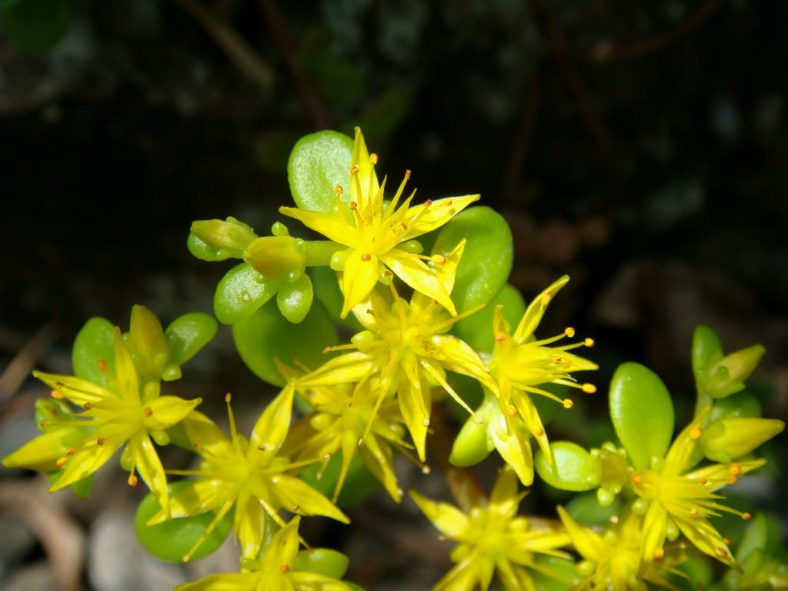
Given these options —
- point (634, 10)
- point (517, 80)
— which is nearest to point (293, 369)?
point (517, 80)

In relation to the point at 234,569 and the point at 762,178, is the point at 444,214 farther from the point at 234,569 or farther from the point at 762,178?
the point at 762,178

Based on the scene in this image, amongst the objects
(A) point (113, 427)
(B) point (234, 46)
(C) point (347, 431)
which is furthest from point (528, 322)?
(B) point (234, 46)

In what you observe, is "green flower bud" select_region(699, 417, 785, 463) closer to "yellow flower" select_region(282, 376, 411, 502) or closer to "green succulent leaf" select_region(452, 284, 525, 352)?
"green succulent leaf" select_region(452, 284, 525, 352)

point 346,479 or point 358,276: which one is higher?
point 358,276

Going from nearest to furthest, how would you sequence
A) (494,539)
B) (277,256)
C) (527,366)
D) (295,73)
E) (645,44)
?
(277,256) < (527,366) < (494,539) < (295,73) < (645,44)

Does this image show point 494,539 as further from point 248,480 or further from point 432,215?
point 432,215

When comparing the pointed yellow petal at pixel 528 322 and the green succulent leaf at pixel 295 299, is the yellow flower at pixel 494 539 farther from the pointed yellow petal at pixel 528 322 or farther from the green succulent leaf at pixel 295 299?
the green succulent leaf at pixel 295 299
